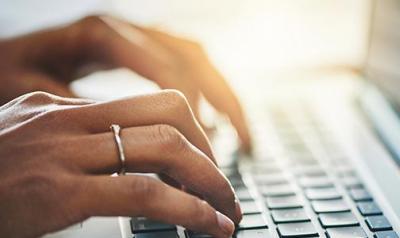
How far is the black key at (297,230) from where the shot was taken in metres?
0.60

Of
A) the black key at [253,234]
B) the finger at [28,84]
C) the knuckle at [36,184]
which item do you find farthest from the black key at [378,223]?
the finger at [28,84]

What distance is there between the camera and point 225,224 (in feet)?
1.82

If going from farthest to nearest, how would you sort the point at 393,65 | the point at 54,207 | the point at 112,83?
the point at 112,83 → the point at 393,65 → the point at 54,207

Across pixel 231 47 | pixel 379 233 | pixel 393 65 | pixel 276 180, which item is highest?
pixel 231 47

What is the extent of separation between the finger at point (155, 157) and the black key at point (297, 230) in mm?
66

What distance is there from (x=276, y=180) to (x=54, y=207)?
306 mm

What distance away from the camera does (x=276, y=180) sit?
0.73m

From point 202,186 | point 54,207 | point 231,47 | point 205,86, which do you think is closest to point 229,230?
point 202,186

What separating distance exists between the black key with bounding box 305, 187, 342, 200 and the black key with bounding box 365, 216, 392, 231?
61mm

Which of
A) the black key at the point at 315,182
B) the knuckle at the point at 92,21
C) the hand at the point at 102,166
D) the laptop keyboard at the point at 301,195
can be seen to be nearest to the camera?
the hand at the point at 102,166

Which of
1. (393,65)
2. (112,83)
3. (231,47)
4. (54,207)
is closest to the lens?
(54,207)

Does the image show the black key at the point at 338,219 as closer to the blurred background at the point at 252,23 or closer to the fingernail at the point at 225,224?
the fingernail at the point at 225,224

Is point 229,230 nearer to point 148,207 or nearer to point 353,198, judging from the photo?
point 148,207

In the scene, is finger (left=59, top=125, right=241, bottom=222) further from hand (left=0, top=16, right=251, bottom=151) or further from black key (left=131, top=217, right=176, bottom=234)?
hand (left=0, top=16, right=251, bottom=151)
